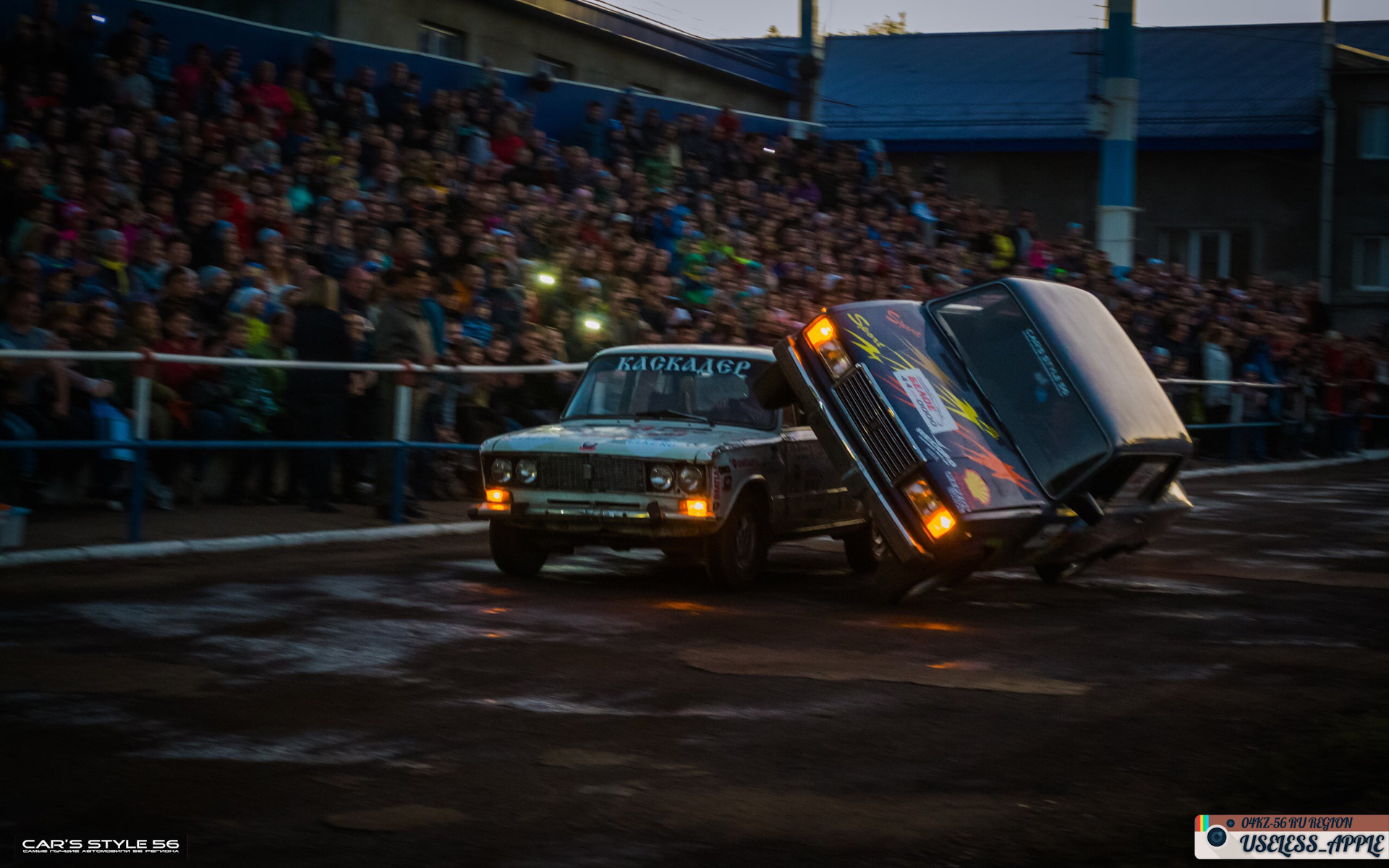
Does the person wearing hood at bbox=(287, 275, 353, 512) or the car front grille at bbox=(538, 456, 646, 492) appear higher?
the person wearing hood at bbox=(287, 275, 353, 512)

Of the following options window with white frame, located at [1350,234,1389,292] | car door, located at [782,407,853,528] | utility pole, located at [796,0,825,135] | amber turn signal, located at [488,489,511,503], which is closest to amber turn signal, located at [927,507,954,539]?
car door, located at [782,407,853,528]

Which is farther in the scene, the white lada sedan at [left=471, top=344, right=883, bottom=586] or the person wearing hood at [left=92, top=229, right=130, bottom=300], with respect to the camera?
the person wearing hood at [left=92, top=229, right=130, bottom=300]

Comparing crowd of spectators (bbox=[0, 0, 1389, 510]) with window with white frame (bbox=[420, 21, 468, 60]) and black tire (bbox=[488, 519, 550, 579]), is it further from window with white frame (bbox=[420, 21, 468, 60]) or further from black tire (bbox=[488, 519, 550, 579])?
window with white frame (bbox=[420, 21, 468, 60])

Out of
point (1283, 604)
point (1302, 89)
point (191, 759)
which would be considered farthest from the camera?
point (1302, 89)

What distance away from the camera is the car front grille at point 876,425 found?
33.5 feet

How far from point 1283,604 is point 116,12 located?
51.1 feet

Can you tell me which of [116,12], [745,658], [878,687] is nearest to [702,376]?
[745,658]

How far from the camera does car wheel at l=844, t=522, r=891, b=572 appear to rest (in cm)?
1281

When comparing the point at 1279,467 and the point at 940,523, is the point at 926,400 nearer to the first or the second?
the point at 940,523

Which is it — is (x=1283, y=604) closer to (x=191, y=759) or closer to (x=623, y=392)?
(x=623, y=392)

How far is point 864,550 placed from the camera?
12.9 m

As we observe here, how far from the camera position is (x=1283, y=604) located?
11.0 m

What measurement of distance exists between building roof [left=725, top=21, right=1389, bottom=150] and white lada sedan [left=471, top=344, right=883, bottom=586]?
36.3m

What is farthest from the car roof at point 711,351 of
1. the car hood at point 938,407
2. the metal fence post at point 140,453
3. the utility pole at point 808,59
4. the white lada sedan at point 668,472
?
the utility pole at point 808,59
